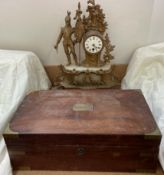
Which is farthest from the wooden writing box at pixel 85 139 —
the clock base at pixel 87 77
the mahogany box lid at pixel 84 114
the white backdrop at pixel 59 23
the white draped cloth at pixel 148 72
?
the white backdrop at pixel 59 23

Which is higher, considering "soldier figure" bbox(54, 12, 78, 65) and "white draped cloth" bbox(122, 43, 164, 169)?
"soldier figure" bbox(54, 12, 78, 65)

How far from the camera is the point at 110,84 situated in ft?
4.69

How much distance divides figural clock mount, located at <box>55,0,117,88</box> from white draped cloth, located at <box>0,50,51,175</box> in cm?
18

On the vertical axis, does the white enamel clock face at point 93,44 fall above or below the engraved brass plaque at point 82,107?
→ above

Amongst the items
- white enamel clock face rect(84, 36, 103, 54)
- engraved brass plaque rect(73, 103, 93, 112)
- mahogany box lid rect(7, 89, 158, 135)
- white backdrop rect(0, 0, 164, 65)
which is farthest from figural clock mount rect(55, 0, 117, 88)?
engraved brass plaque rect(73, 103, 93, 112)

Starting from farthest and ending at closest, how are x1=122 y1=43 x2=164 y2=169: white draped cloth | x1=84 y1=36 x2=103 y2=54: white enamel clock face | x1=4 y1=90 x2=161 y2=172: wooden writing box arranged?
x1=84 y1=36 x2=103 y2=54: white enamel clock face < x1=122 y1=43 x2=164 y2=169: white draped cloth < x1=4 y1=90 x2=161 y2=172: wooden writing box

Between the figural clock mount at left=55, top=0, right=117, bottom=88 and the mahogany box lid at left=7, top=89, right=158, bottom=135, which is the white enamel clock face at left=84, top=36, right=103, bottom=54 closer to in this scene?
the figural clock mount at left=55, top=0, right=117, bottom=88

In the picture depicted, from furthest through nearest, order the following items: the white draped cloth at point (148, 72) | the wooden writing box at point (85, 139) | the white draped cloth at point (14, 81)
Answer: the white draped cloth at point (148, 72), the white draped cloth at point (14, 81), the wooden writing box at point (85, 139)

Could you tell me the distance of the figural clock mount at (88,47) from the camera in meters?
1.34

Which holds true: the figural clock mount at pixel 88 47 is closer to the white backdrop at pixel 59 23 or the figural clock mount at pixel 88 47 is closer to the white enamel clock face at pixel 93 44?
the white enamel clock face at pixel 93 44

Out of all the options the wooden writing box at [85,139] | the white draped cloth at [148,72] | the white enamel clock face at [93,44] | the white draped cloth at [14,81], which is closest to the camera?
the wooden writing box at [85,139]

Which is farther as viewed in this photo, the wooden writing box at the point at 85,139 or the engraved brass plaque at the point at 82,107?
the engraved brass plaque at the point at 82,107

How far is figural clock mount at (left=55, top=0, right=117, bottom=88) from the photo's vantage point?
4.41 ft

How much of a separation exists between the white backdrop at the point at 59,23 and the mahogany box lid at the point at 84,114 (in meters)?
0.49
